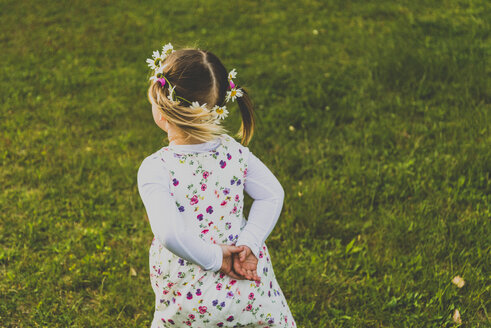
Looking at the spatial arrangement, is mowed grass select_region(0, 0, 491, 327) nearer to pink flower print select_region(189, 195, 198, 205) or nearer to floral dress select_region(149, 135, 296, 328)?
floral dress select_region(149, 135, 296, 328)

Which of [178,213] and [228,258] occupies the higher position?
[178,213]

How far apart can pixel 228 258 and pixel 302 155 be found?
2.25m

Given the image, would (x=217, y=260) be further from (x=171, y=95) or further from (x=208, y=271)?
(x=171, y=95)

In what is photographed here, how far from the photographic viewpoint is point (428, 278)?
2.83 m

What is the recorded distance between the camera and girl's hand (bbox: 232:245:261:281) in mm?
1792

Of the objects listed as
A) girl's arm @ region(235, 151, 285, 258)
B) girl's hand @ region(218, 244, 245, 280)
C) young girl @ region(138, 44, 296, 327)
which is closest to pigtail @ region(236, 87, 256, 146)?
young girl @ region(138, 44, 296, 327)

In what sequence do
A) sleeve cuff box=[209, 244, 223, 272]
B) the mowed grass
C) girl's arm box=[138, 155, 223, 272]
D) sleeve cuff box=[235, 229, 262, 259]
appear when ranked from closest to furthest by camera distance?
girl's arm box=[138, 155, 223, 272], sleeve cuff box=[209, 244, 223, 272], sleeve cuff box=[235, 229, 262, 259], the mowed grass

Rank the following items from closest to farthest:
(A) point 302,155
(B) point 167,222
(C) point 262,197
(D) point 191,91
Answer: (B) point 167,222 → (D) point 191,91 → (C) point 262,197 → (A) point 302,155

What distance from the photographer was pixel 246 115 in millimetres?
1980

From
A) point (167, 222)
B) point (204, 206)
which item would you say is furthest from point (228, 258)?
point (167, 222)

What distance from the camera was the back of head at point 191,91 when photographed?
1657 mm

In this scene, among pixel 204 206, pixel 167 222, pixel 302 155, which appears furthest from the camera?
pixel 302 155

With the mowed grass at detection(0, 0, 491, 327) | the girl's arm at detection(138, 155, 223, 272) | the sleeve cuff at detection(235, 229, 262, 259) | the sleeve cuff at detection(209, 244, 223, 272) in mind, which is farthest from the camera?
the mowed grass at detection(0, 0, 491, 327)

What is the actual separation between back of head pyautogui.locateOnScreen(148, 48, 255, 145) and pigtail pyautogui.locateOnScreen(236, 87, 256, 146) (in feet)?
0.66
